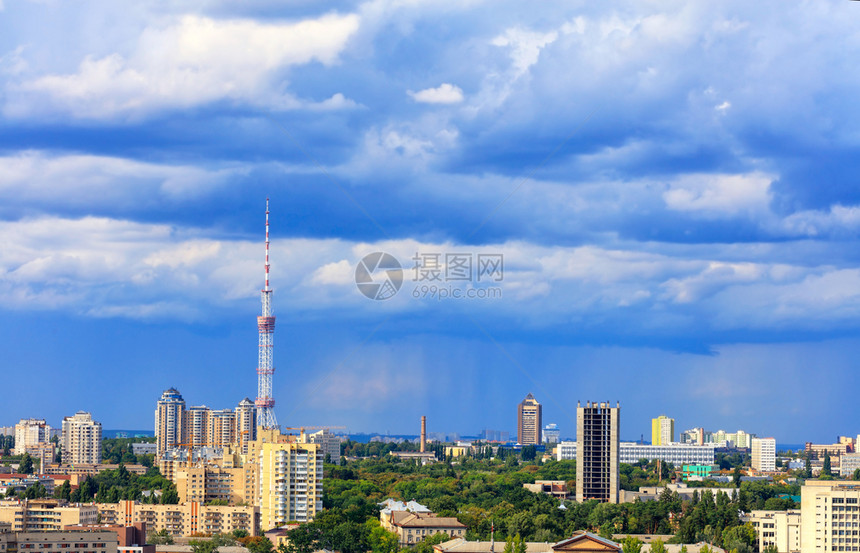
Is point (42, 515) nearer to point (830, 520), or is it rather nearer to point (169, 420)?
point (830, 520)

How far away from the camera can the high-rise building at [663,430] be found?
104 metres

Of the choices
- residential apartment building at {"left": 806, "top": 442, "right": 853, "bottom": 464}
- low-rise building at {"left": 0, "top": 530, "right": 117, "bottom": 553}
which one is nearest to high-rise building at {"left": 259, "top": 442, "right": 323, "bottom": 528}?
low-rise building at {"left": 0, "top": 530, "right": 117, "bottom": 553}

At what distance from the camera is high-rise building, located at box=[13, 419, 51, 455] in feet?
309

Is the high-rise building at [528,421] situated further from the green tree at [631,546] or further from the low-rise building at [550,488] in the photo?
the green tree at [631,546]

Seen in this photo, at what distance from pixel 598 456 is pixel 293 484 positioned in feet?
49.7

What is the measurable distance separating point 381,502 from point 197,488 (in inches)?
294

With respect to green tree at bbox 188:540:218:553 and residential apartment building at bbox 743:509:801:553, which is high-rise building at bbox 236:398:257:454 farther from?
residential apartment building at bbox 743:509:801:553

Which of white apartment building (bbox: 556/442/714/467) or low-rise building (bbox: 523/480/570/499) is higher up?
low-rise building (bbox: 523/480/570/499)

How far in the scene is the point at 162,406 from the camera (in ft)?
310

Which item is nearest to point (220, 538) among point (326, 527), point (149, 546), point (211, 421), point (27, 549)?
point (326, 527)

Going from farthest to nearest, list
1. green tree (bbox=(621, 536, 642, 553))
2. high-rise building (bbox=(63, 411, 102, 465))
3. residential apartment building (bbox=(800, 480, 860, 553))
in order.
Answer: high-rise building (bbox=(63, 411, 102, 465)), residential apartment building (bbox=(800, 480, 860, 553)), green tree (bbox=(621, 536, 642, 553))

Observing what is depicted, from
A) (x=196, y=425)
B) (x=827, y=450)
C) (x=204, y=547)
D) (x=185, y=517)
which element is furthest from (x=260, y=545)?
(x=827, y=450)

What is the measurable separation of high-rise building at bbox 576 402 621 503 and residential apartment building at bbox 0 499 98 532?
70.0 feet

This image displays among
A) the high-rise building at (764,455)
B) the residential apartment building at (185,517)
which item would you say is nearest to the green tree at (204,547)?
the residential apartment building at (185,517)
